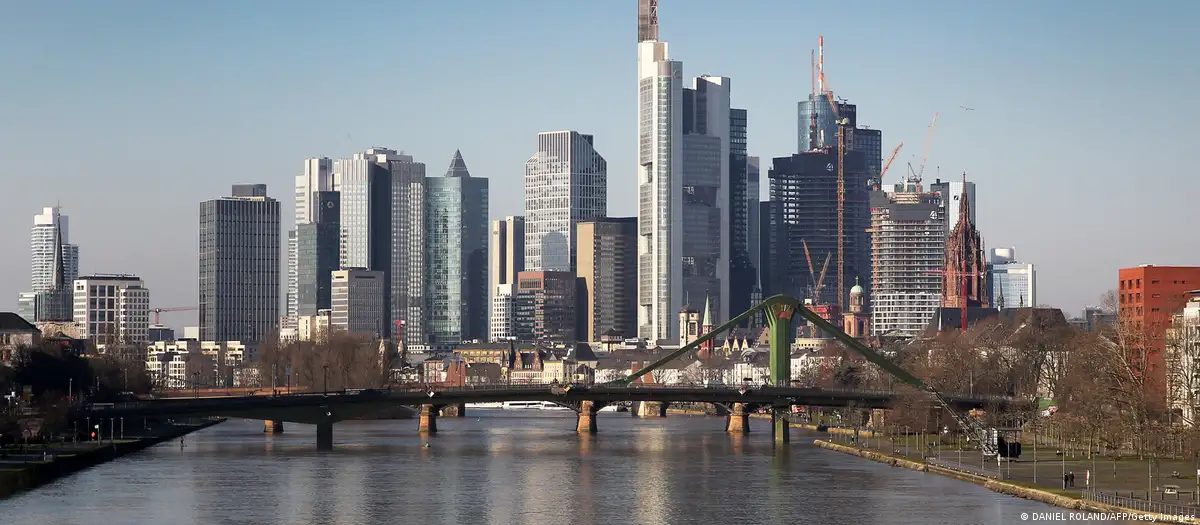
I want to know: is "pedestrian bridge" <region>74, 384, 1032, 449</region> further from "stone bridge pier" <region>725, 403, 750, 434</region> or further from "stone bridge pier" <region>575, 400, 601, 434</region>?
"stone bridge pier" <region>575, 400, 601, 434</region>

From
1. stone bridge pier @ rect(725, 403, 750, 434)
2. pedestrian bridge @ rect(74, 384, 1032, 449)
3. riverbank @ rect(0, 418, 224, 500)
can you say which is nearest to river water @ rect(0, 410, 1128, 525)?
riverbank @ rect(0, 418, 224, 500)

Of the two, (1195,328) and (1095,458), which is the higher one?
(1195,328)

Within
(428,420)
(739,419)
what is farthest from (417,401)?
(739,419)

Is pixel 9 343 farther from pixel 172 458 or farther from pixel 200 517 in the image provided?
pixel 200 517

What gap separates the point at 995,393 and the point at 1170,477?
6055cm

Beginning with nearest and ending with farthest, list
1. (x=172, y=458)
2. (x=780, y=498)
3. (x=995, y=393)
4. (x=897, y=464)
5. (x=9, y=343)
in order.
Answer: (x=780, y=498) < (x=897, y=464) < (x=172, y=458) < (x=995, y=393) < (x=9, y=343)

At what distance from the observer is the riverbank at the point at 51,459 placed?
102 m

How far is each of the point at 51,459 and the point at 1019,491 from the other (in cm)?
5414

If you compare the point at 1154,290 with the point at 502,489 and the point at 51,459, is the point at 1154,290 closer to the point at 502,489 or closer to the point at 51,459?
the point at 502,489

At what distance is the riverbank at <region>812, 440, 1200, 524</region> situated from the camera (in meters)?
78.1

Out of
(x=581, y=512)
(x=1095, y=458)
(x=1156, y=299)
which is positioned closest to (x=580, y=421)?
(x=1156, y=299)

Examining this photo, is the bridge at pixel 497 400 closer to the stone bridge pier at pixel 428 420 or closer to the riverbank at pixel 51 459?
the stone bridge pier at pixel 428 420

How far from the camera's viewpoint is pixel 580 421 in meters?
181

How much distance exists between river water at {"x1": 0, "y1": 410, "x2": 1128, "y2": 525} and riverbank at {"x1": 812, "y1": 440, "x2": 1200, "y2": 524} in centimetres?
93
